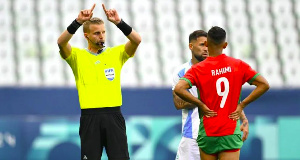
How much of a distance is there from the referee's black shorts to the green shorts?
1.00 meters

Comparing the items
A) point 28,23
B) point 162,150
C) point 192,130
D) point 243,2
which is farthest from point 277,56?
point 192,130

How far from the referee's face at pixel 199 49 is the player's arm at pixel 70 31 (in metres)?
1.52

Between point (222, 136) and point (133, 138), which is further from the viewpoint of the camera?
point (133, 138)

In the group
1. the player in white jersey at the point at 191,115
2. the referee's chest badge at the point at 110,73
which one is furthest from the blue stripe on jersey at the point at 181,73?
the referee's chest badge at the point at 110,73

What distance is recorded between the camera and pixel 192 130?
693 cm

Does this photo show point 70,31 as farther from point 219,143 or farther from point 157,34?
point 157,34

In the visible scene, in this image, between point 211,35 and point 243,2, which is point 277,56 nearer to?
point 243,2

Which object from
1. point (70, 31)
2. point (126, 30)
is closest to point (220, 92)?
point (126, 30)

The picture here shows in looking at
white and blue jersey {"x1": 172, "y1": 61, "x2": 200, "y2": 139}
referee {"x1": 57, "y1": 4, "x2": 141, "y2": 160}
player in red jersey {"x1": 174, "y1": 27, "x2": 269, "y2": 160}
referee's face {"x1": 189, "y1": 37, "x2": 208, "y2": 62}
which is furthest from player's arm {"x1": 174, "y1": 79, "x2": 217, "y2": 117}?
referee's face {"x1": 189, "y1": 37, "x2": 208, "y2": 62}

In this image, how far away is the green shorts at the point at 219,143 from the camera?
18.0 ft

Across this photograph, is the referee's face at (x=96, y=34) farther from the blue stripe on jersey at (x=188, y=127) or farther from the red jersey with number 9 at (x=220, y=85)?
the blue stripe on jersey at (x=188, y=127)

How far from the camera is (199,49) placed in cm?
706

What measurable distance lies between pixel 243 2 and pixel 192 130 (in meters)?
7.32

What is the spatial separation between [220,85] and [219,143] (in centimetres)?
52
